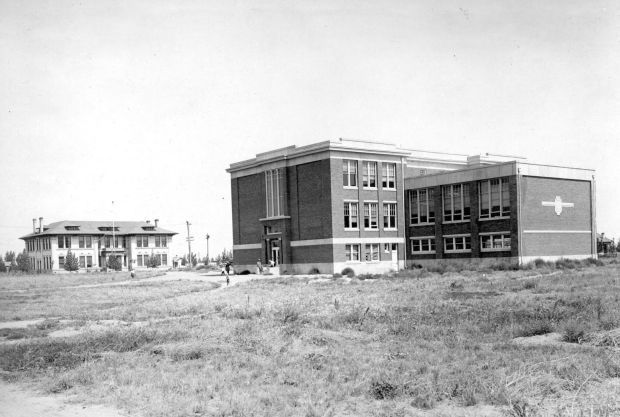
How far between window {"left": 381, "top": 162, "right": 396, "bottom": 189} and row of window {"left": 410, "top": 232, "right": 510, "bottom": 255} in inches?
243

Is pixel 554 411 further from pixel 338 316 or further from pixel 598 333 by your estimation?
pixel 338 316

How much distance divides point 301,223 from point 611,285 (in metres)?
32.6

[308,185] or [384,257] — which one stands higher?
[308,185]

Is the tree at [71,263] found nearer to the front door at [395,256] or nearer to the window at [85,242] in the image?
the window at [85,242]

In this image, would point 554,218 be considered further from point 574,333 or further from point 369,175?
point 574,333

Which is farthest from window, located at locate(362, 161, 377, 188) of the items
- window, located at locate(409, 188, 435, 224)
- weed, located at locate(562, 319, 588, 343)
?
weed, located at locate(562, 319, 588, 343)

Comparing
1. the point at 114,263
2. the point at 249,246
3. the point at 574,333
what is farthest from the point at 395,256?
the point at 114,263

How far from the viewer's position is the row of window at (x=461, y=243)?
51.5 meters

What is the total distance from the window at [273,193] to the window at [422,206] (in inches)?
516

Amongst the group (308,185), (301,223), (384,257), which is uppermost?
(308,185)

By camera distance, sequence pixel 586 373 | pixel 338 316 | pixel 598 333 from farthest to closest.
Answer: pixel 338 316, pixel 598 333, pixel 586 373

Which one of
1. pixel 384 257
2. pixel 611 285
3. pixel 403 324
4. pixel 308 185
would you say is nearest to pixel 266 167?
pixel 308 185

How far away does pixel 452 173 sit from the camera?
184 ft

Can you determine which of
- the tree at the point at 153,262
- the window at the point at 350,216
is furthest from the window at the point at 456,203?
the tree at the point at 153,262
